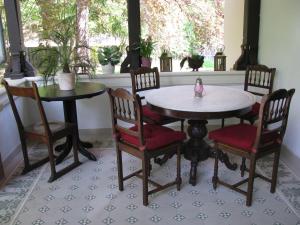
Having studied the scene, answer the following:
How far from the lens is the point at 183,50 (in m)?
5.14

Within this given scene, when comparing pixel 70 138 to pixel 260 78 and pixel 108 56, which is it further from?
pixel 260 78

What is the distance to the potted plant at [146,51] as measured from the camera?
355 centimetres

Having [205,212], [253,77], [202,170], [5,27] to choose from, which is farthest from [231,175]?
[5,27]

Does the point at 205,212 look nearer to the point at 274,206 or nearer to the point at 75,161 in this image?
the point at 274,206

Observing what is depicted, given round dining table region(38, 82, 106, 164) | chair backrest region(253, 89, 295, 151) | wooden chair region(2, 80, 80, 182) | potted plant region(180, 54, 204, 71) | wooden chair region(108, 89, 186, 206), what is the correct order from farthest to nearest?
potted plant region(180, 54, 204, 71) → round dining table region(38, 82, 106, 164) → wooden chair region(2, 80, 80, 182) → wooden chair region(108, 89, 186, 206) → chair backrest region(253, 89, 295, 151)

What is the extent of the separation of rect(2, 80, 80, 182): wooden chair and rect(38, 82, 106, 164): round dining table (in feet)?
0.50

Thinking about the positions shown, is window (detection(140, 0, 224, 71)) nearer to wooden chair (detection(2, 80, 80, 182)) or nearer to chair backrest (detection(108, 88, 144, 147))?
wooden chair (detection(2, 80, 80, 182))

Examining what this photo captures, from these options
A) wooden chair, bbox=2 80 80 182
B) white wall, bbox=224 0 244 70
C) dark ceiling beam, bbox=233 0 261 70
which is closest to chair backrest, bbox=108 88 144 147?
wooden chair, bbox=2 80 80 182

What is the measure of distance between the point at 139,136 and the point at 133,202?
1.84ft

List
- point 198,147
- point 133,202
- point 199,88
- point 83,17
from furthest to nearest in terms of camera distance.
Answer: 1. point 83,17
2. point 198,147
3. point 199,88
4. point 133,202

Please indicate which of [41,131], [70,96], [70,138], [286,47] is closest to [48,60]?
[70,96]

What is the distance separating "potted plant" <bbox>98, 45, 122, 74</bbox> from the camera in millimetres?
3609

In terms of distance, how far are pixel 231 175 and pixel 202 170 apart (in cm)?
27

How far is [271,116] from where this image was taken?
201cm
